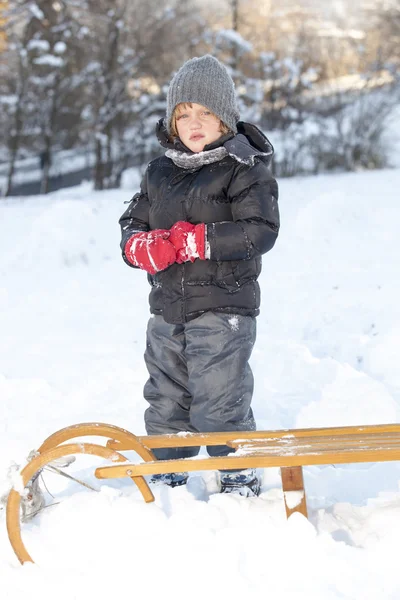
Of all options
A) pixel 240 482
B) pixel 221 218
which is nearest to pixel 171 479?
pixel 240 482

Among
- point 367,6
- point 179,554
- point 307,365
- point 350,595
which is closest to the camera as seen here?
point 350,595

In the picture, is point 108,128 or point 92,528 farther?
point 108,128

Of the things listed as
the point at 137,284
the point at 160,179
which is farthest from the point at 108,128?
the point at 160,179

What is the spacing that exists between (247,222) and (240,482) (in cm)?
95

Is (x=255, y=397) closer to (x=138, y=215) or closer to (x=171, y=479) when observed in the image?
(x=171, y=479)

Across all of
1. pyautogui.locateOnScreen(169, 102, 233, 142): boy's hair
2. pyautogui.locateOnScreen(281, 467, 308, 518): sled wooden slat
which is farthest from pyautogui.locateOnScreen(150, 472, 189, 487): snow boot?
pyautogui.locateOnScreen(169, 102, 233, 142): boy's hair

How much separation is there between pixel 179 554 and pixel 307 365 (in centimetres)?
242

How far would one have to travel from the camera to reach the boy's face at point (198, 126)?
251 centimetres

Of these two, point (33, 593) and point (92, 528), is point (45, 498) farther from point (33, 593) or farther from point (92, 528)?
point (33, 593)

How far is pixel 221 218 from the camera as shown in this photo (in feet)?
8.20

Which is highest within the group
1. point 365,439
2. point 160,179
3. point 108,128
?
point 160,179

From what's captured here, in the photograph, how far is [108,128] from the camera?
19734mm

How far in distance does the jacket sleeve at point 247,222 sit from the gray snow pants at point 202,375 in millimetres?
270

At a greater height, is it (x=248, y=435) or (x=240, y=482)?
(x=248, y=435)
